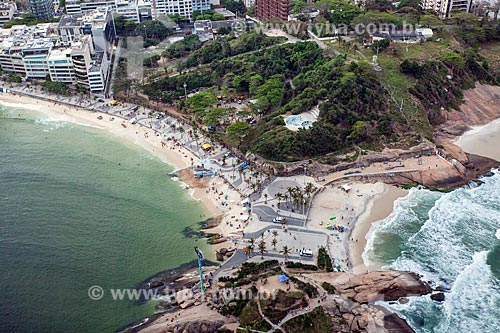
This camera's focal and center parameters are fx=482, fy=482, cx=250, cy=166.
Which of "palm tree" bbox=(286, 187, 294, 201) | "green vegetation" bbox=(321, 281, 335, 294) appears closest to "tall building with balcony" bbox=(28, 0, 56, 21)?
"palm tree" bbox=(286, 187, 294, 201)

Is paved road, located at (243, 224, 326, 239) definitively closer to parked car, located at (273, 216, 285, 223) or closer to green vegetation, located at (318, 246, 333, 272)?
parked car, located at (273, 216, 285, 223)

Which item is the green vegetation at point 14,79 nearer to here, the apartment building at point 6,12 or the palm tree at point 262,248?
the apartment building at point 6,12

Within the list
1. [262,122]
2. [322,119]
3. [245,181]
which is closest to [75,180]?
[245,181]

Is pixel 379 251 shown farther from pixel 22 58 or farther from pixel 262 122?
pixel 22 58

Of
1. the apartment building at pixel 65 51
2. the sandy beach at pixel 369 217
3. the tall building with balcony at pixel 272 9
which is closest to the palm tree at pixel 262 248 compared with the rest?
the sandy beach at pixel 369 217

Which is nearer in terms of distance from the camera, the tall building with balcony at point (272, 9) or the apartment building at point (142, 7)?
the tall building with balcony at point (272, 9)

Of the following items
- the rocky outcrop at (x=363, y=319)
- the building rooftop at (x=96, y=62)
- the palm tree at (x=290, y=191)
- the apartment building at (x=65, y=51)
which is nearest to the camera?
the rocky outcrop at (x=363, y=319)
